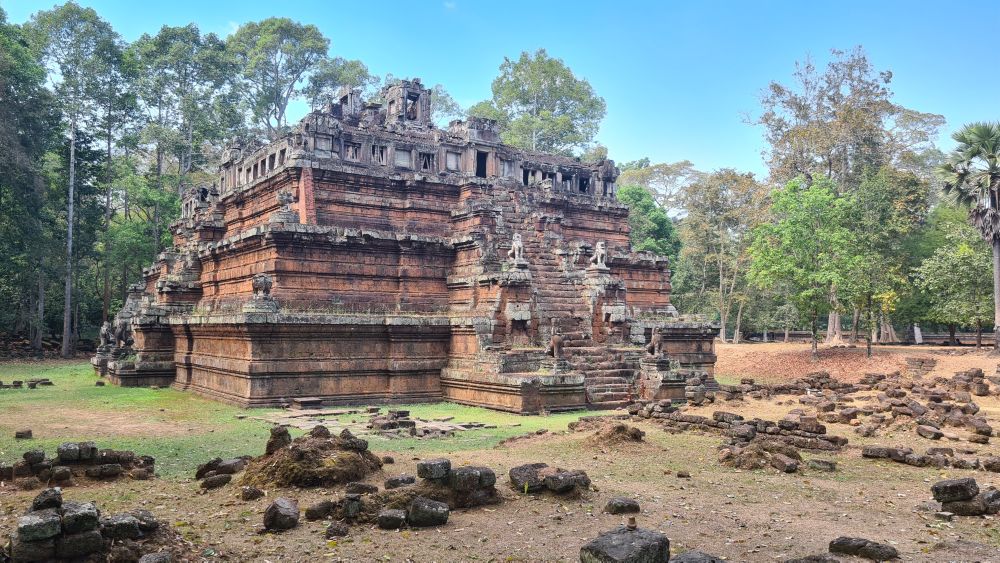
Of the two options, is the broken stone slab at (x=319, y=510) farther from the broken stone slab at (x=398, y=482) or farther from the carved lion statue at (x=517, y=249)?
the carved lion statue at (x=517, y=249)

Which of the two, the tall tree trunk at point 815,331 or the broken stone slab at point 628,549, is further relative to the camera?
the tall tree trunk at point 815,331

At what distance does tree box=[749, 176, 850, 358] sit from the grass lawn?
19.8 meters

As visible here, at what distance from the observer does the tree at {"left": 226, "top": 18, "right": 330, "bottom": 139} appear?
6303 cm

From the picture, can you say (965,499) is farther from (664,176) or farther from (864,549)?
(664,176)

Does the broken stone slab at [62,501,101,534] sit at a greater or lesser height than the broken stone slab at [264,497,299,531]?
greater

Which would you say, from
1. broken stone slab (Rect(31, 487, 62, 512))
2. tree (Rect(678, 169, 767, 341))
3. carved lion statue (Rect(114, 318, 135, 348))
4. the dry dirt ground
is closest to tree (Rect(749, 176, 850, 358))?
tree (Rect(678, 169, 767, 341))

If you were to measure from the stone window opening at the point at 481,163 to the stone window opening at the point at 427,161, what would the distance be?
2.12 metres

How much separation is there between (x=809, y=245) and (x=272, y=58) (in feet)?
163

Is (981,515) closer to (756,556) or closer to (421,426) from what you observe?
(756,556)

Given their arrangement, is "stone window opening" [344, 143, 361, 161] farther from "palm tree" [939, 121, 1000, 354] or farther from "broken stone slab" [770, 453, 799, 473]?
"palm tree" [939, 121, 1000, 354]

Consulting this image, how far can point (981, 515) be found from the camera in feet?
26.9

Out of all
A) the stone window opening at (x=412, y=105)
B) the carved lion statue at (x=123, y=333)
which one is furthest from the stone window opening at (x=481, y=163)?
the carved lion statue at (x=123, y=333)

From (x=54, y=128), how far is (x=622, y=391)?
3868 cm

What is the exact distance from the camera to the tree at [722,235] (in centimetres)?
4762
